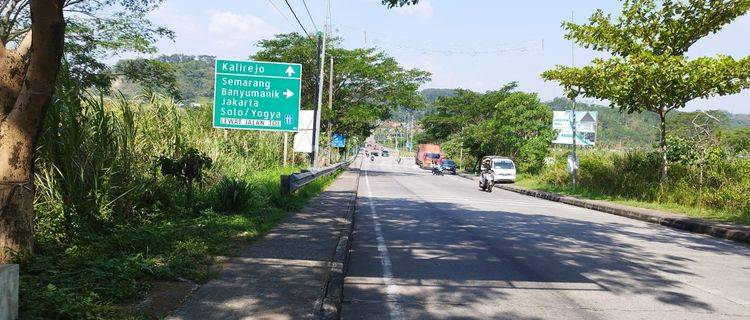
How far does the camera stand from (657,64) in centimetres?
1662

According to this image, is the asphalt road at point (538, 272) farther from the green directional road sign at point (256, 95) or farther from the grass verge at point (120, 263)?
the green directional road sign at point (256, 95)

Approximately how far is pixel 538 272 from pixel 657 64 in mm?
12325

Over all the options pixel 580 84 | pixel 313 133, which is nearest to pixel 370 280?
pixel 580 84

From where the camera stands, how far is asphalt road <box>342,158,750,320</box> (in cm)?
532

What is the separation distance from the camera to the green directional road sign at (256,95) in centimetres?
1458

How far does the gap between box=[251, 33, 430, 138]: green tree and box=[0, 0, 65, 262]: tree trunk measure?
31.6 metres

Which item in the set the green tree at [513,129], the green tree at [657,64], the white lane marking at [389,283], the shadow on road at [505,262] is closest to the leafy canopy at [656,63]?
the green tree at [657,64]

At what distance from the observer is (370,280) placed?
6418 millimetres

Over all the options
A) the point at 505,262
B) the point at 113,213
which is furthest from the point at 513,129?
the point at 113,213

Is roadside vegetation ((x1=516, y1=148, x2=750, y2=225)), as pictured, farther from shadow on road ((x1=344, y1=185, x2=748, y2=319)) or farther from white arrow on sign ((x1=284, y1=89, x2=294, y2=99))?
white arrow on sign ((x1=284, y1=89, x2=294, y2=99))

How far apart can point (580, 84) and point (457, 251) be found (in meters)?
12.4

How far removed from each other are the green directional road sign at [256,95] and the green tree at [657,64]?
9559mm

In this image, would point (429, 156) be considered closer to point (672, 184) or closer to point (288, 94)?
point (672, 184)

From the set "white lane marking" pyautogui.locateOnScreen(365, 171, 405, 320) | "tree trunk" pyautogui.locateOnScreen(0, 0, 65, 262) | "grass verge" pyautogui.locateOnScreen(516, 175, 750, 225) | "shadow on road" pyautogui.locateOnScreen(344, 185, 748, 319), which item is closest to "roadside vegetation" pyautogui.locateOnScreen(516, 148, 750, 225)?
"grass verge" pyautogui.locateOnScreen(516, 175, 750, 225)
